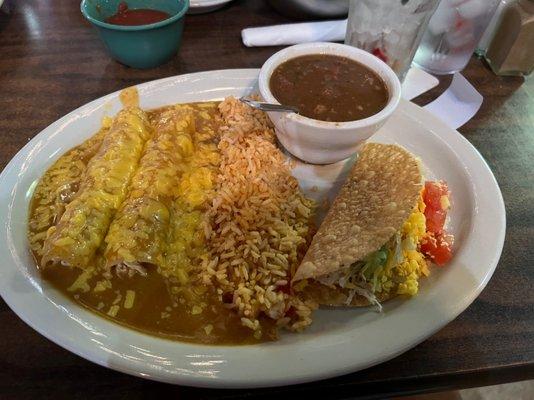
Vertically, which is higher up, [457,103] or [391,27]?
[391,27]

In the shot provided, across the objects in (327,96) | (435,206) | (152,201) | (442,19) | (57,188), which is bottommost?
(57,188)

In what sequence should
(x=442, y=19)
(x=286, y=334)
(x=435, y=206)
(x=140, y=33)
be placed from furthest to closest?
(x=442, y=19) < (x=140, y=33) < (x=435, y=206) < (x=286, y=334)

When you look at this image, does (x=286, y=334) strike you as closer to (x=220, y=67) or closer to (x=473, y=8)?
(x=220, y=67)

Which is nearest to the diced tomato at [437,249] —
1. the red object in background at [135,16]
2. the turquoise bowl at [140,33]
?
the turquoise bowl at [140,33]

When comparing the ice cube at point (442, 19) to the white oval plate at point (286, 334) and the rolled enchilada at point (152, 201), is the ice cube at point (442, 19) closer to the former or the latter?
the white oval plate at point (286, 334)

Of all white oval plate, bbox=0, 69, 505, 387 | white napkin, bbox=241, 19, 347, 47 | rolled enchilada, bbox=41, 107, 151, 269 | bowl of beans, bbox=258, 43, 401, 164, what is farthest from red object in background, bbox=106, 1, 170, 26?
bowl of beans, bbox=258, 43, 401, 164

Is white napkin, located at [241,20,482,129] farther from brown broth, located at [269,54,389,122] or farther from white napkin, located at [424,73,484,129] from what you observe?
brown broth, located at [269,54,389,122]

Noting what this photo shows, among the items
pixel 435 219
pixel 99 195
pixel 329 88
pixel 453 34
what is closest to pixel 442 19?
pixel 453 34
